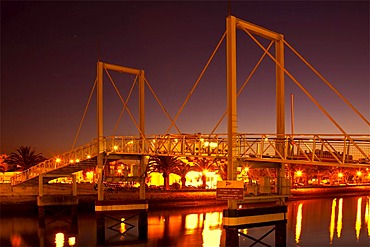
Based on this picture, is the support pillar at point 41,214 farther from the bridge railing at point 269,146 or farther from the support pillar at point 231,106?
the support pillar at point 231,106

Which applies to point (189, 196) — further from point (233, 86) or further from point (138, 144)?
point (233, 86)

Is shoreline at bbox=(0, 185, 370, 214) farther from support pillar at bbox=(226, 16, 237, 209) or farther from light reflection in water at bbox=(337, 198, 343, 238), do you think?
support pillar at bbox=(226, 16, 237, 209)

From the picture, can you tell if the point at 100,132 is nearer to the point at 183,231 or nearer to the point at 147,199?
the point at 183,231

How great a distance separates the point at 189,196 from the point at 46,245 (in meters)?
28.5

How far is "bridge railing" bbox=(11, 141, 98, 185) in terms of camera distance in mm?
45906

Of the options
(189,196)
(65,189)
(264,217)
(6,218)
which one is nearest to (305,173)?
(189,196)

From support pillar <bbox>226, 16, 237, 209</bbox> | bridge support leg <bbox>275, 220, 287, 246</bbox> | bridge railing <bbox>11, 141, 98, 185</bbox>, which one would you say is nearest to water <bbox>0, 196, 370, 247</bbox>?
bridge railing <bbox>11, 141, 98, 185</bbox>

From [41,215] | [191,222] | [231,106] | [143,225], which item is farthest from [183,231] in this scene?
[231,106]

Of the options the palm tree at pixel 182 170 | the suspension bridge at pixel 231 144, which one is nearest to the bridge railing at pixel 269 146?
the suspension bridge at pixel 231 144

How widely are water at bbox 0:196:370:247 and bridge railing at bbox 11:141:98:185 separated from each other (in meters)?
4.78

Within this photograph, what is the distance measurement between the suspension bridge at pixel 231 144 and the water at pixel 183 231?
4.92m

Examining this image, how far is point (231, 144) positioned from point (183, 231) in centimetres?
2058

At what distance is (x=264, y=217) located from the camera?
30.3 meters

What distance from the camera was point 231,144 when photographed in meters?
29.2
